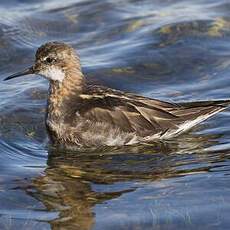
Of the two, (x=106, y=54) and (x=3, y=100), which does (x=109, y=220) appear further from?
(x=106, y=54)

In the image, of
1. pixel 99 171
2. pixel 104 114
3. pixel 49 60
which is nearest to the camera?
pixel 99 171

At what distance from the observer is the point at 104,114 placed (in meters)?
11.4

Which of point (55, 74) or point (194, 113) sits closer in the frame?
point (194, 113)

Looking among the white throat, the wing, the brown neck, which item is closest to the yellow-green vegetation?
the wing

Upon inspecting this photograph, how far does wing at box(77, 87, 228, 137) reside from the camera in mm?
11445

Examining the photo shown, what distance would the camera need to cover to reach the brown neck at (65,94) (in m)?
11.7

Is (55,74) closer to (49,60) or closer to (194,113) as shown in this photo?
(49,60)

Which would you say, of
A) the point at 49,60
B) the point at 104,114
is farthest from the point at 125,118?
the point at 49,60

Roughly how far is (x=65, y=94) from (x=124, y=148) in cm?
119

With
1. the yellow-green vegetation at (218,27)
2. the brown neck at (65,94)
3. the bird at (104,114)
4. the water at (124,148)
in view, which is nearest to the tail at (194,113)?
the bird at (104,114)

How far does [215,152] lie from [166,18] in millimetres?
6011

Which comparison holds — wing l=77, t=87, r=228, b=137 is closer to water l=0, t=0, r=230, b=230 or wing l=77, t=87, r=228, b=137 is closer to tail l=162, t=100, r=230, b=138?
tail l=162, t=100, r=230, b=138

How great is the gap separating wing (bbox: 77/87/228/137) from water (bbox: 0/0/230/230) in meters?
0.27

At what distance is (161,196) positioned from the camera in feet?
30.8
